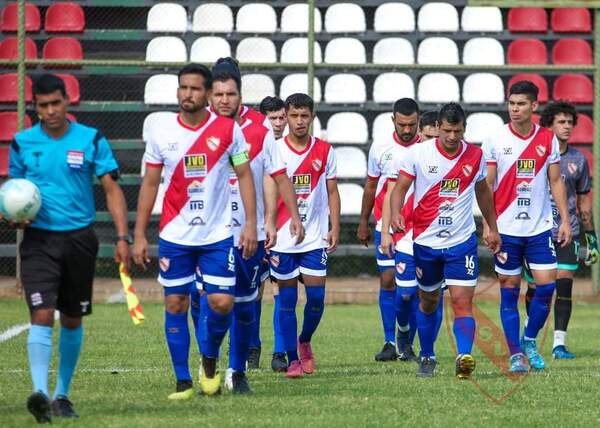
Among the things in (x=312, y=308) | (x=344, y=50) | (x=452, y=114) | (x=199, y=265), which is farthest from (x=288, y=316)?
(x=344, y=50)

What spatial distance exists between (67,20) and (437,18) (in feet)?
18.9

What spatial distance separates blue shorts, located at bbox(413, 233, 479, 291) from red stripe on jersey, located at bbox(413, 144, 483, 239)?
19cm

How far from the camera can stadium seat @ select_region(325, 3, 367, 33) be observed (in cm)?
2109

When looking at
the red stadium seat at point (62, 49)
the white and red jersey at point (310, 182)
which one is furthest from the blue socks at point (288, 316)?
the red stadium seat at point (62, 49)

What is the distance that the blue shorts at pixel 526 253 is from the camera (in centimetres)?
1155

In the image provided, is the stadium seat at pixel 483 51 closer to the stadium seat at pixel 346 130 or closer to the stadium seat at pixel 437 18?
the stadium seat at pixel 437 18

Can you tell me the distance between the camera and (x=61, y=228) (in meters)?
8.00

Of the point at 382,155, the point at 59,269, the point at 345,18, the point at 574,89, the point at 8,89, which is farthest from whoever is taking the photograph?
→ the point at 345,18

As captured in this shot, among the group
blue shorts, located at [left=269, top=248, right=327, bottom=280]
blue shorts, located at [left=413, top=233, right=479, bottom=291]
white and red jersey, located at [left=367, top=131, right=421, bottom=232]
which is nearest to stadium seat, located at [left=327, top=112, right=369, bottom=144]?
white and red jersey, located at [left=367, top=131, right=421, bottom=232]

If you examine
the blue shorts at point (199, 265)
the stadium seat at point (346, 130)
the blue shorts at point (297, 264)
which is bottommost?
the blue shorts at point (297, 264)

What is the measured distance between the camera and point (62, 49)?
20.4 meters

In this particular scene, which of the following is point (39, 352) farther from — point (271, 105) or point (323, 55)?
point (323, 55)

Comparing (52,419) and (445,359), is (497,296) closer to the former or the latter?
(445,359)

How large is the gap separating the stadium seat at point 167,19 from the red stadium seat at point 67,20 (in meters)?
1.05
